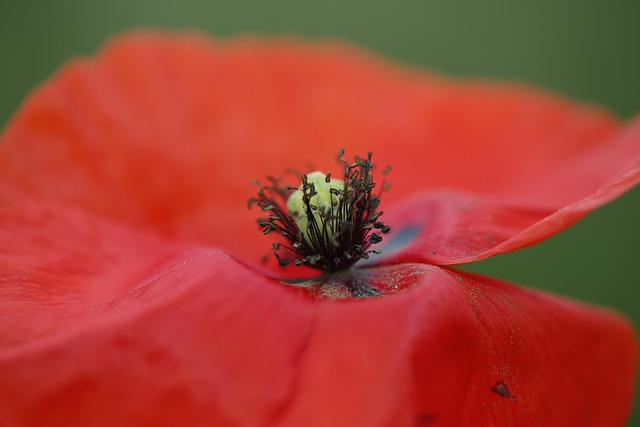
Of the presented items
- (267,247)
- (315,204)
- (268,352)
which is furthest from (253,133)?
(268,352)

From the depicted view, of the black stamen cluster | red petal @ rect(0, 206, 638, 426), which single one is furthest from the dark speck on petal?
the black stamen cluster

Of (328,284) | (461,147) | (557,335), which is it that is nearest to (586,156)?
(461,147)

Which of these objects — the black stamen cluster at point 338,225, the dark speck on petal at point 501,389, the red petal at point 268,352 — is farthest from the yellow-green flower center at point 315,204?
the dark speck on petal at point 501,389

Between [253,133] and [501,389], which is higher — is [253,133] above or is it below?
above

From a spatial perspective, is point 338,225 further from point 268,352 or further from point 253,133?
point 253,133

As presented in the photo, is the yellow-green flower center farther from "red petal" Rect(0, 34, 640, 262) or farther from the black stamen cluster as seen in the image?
"red petal" Rect(0, 34, 640, 262)

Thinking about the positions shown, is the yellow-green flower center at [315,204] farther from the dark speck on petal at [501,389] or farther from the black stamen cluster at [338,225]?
the dark speck on petal at [501,389]
